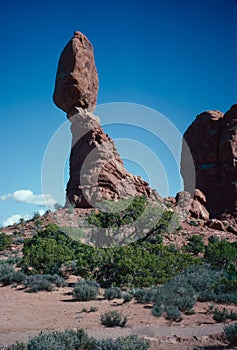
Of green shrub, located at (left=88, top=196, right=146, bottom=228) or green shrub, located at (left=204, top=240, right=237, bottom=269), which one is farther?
green shrub, located at (left=88, top=196, right=146, bottom=228)

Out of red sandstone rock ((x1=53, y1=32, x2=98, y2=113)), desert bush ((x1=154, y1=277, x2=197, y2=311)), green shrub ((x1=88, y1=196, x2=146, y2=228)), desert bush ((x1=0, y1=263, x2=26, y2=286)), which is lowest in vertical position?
desert bush ((x1=154, y1=277, x2=197, y2=311))

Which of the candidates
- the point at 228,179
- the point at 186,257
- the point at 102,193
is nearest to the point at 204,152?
the point at 228,179

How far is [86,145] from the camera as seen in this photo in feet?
109

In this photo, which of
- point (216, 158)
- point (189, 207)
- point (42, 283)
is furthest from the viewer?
point (216, 158)

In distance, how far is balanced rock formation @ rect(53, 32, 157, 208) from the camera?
31.7m

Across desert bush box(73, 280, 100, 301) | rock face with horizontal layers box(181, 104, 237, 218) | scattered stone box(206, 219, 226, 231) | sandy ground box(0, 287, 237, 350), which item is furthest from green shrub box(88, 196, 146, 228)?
rock face with horizontal layers box(181, 104, 237, 218)

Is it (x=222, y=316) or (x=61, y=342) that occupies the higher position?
(x=222, y=316)

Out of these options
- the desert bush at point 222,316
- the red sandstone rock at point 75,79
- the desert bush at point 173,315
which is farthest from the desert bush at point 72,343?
the red sandstone rock at point 75,79

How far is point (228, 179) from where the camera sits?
40.5m

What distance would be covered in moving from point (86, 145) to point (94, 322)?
24.8 m

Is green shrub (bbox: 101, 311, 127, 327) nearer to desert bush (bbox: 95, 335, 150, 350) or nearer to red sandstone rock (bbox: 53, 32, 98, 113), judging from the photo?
desert bush (bbox: 95, 335, 150, 350)

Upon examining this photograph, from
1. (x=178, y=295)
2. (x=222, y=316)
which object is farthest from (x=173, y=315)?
(x=178, y=295)

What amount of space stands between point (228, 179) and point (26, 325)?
114ft

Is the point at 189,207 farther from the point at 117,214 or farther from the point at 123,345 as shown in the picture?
the point at 123,345
